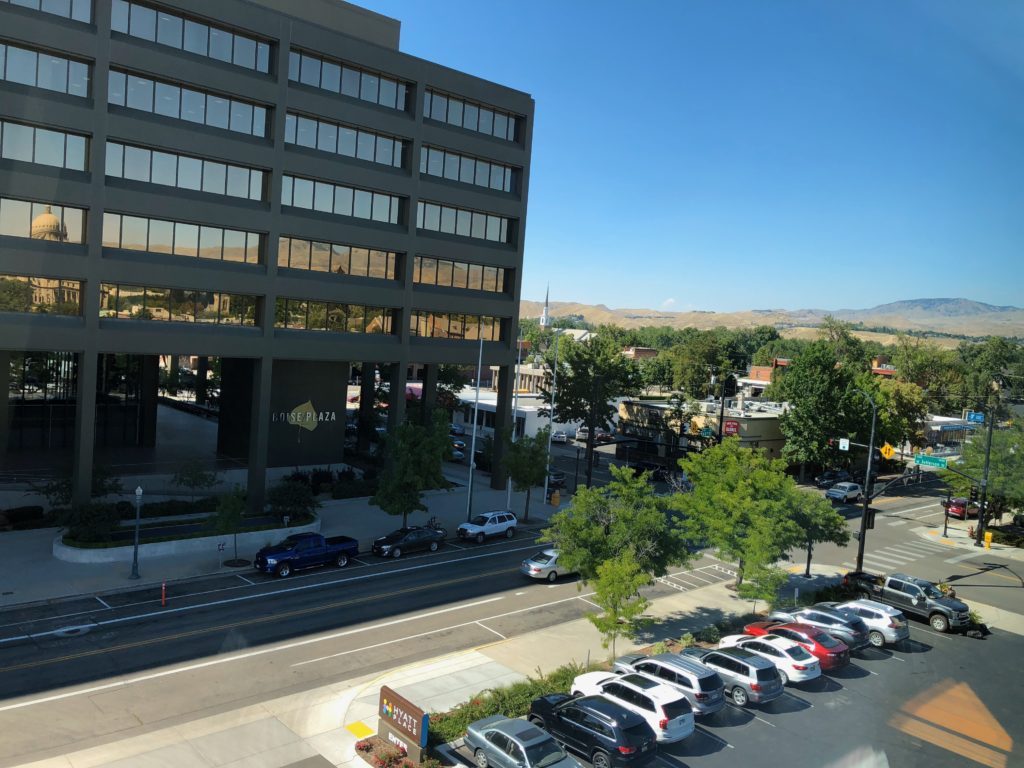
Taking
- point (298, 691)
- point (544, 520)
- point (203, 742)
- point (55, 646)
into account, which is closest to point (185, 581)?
point (55, 646)

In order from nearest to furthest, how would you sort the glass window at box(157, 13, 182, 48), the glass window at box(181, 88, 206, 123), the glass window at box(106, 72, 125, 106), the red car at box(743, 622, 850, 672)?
the red car at box(743, 622, 850, 672) → the glass window at box(106, 72, 125, 106) → the glass window at box(157, 13, 182, 48) → the glass window at box(181, 88, 206, 123)

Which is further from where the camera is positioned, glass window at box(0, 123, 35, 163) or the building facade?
the building facade

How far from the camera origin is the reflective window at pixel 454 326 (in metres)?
47.5

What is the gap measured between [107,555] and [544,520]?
2386 centimetres

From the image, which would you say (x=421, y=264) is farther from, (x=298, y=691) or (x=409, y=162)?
(x=298, y=691)

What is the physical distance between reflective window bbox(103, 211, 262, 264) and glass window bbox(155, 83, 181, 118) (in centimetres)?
527

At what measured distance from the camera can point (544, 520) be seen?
151 feet

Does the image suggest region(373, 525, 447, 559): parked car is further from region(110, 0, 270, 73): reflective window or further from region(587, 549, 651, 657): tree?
region(110, 0, 270, 73): reflective window

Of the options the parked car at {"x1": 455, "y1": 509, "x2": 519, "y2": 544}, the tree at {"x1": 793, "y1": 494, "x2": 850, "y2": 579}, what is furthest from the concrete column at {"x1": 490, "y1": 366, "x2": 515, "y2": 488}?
the tree at {"x1": 793, "y1": 494, "x2": 850, "y2": 579}

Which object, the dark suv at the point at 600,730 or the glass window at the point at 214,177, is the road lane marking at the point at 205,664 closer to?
the dark suv at the point at 600,730

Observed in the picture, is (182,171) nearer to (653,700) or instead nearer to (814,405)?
(653,700)

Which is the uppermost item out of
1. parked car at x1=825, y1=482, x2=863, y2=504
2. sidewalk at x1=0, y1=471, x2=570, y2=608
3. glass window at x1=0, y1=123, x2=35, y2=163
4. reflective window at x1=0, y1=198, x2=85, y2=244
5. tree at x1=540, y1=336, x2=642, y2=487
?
glass window at x1=0, y1=123, x2=35, y2=163

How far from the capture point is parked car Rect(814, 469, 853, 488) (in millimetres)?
63500

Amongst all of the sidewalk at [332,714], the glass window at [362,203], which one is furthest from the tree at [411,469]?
the glass window at [362,203]
